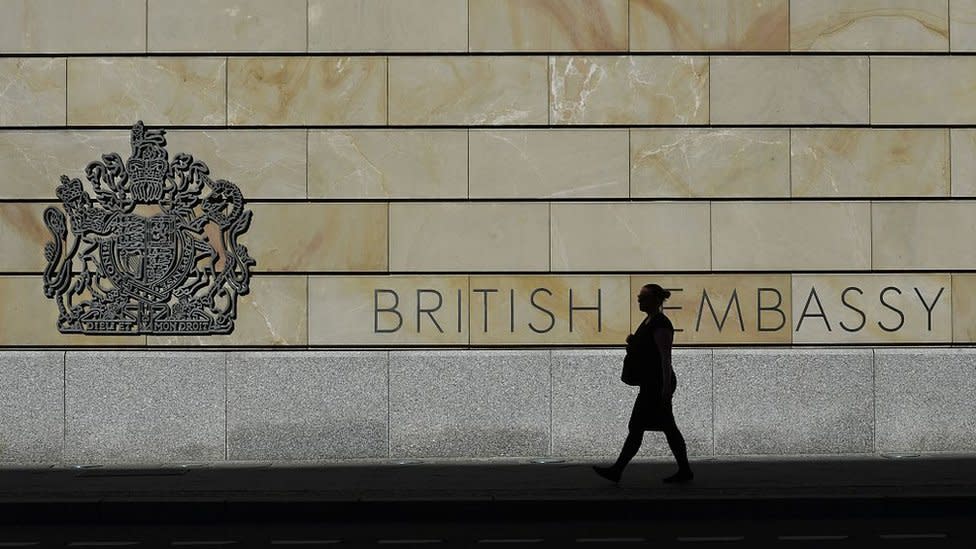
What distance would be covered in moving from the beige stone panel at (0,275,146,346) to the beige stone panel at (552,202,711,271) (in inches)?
164

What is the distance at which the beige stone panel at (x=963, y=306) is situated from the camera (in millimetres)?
14258

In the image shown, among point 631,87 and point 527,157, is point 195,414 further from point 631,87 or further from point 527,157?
point 631,87

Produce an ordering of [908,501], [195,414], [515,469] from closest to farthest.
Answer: [908,501] < [515,469] < [195,414]

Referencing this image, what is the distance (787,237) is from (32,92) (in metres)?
7.32

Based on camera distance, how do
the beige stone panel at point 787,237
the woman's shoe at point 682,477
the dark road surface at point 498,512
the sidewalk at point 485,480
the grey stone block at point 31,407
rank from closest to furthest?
the dark road surface at point 498,512
the sidewalk at point 485,480
the woman's shoe at point 682,477
the grey stone block at point 31,407
the beige stone panel at point 787,237

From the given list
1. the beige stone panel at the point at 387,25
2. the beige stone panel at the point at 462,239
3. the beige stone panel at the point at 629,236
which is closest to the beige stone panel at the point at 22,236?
the beige stone panel at the point at 387,25

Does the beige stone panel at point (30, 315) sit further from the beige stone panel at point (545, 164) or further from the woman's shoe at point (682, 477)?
the woman's shoe at point (682, 477)

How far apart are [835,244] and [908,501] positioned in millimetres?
3920

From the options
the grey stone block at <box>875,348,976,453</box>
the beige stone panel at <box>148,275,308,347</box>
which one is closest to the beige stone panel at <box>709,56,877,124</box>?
the grey stone block at <box>875,348,976,453</box>

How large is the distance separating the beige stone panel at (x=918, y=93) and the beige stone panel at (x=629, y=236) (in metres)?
2.00

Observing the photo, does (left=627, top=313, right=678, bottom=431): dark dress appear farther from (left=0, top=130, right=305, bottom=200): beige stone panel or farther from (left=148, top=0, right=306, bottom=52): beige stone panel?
(left=148, top=0, right=306, bottom=52): beige stone panel

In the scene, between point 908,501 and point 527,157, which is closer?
point 908,501

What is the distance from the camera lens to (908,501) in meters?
10.8

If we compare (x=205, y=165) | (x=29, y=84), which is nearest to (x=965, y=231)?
(x=205, y=165)
